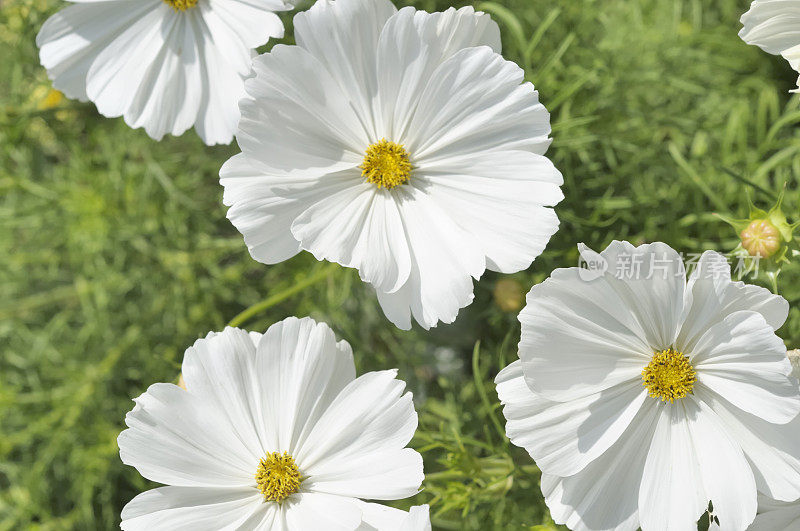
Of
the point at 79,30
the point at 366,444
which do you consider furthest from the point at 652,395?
the point at 79,30

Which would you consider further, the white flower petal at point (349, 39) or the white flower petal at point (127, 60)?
the white flower petal at point (127, 60)

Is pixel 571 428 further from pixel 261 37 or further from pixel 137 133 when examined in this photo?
pixel 137 133

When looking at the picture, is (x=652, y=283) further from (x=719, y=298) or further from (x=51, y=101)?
(x=51, y=101)

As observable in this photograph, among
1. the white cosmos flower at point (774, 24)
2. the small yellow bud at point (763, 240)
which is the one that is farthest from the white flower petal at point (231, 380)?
the white cosmos flower at point (774, 24)

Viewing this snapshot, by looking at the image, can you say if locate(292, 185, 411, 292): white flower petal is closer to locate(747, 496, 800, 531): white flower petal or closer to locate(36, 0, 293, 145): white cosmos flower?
locate(36, 0, 293, 145): white cosmos flower

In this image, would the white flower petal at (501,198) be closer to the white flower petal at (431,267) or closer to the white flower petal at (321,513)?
the white flower petal at (431,267)

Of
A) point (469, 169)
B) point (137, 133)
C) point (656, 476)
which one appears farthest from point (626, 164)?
point (137, 133)

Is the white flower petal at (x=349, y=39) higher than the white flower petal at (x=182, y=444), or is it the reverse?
the white flower petal at (x=349, y=39)
